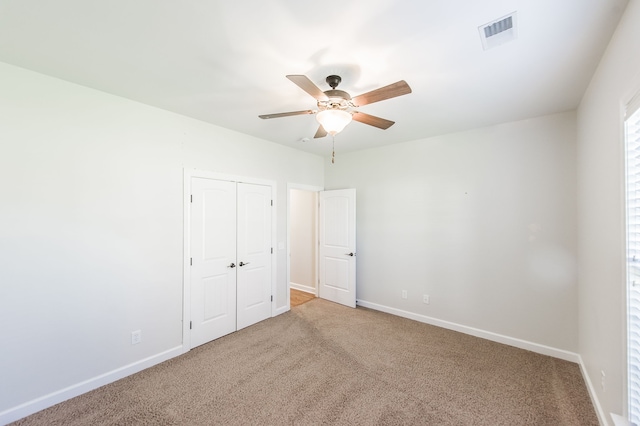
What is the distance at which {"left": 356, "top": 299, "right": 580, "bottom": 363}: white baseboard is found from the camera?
283 centimetres

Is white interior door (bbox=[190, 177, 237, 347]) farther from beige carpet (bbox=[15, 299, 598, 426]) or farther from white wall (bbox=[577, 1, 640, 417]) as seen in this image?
white wall (bbox=[577, 1, 640, 417])

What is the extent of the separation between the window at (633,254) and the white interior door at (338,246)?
10.3ft

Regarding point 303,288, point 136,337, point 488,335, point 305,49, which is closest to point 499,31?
point 305,49

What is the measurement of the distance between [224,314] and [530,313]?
371cm

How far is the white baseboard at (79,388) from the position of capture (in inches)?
77.7

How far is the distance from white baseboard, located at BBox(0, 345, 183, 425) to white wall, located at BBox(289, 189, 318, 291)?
2801 mm

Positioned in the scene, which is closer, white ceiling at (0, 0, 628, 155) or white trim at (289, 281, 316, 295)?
white ceiling at (0, 0, 628, 155)

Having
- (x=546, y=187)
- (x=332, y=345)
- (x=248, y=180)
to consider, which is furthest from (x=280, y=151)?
(x=546, y=187)

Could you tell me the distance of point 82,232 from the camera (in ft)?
7.59

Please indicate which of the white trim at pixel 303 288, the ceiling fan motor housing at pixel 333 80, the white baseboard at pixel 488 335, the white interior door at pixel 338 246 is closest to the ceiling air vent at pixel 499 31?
the ceiling fan motor housing at pixel 333 80

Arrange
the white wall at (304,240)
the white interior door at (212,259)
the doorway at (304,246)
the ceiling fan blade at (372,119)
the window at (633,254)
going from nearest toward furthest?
1. the window at (633,254)
2. the ceiling fan blade at (372,119)
3. the white interior door at (212,259)
4. the doorway at (304,246)
5. the white wall at (304,240)

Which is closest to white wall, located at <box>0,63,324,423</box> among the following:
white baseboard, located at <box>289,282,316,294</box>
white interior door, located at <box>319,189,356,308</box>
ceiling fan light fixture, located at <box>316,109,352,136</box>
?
ceiling fan light fixture, located at <box>316,109,352,136</box>

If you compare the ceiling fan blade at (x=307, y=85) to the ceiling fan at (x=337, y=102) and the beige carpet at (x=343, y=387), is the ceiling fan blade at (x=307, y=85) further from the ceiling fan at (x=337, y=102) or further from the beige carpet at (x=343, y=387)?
the beige carpet at (x=343, y=387)

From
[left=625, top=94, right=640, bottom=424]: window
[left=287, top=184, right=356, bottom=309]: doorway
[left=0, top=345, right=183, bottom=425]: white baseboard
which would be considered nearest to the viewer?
[left=625, top=94, right=640, bottom=424]: window
